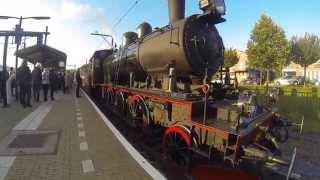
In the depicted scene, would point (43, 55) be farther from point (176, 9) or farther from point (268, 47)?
point (176, 9)

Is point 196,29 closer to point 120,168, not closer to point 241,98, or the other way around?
point 241,98

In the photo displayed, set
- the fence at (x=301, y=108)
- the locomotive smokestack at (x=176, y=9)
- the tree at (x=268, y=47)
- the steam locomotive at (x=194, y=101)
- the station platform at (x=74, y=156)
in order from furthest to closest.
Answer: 1. the tree at (x=268, y=47)
2. the fence at (x=301, y=108)
3. the locomotive smokestack at (x=176, y=9)
4. the steam locomotive at (x=194, y=101)
5. the station platform at (x=74, y=156)

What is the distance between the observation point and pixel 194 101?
30.9ft

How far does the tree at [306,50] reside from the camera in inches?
2594

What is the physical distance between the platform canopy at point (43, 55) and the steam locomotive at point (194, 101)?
1992 centimetres

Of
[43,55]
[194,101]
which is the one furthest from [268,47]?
[194,101]

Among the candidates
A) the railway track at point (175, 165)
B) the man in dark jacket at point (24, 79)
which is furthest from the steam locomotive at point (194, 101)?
the man in dark jacket at point (24, 79)

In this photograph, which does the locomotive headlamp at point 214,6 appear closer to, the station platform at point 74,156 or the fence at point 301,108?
the station platform at point 74,156

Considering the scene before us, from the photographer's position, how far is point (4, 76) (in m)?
20.3

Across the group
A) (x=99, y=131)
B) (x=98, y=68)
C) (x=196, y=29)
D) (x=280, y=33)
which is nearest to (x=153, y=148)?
(x=99, y=131)

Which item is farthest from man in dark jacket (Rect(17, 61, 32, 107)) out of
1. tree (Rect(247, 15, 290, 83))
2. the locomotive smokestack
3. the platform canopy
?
tree (Rect(247, 15, 290, 83))

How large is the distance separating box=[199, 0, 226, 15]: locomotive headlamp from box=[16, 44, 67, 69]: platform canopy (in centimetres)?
2286

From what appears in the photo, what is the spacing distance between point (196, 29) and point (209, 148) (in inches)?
136

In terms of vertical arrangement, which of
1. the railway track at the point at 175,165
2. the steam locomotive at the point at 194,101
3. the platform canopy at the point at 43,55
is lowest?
the railway track at the point at 175,165
